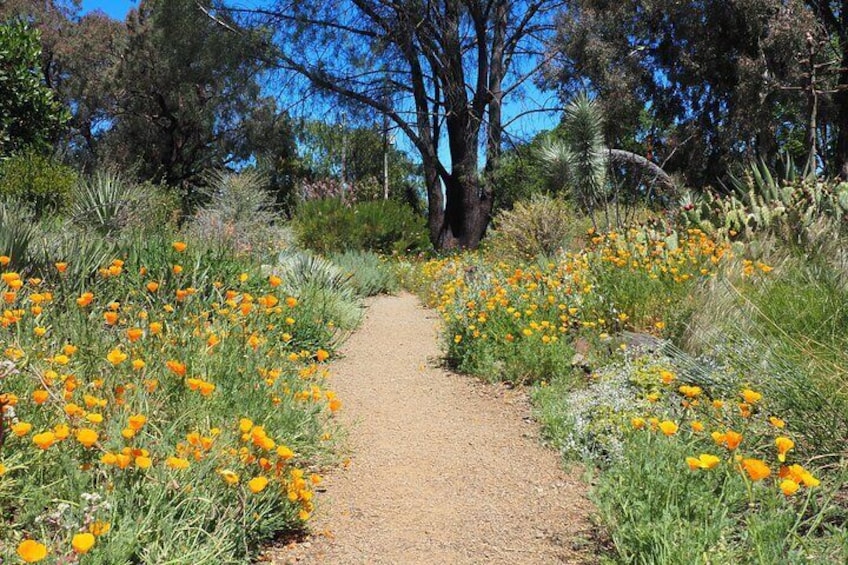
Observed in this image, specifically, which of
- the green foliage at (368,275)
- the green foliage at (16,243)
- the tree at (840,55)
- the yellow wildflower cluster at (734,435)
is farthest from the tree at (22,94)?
the tree at (840,55)

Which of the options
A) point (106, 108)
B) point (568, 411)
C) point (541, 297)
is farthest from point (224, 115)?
point (568, 411)

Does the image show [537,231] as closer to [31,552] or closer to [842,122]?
[31,552]

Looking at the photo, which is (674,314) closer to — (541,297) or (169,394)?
(541,297)

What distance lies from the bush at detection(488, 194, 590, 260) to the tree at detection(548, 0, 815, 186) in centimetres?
808

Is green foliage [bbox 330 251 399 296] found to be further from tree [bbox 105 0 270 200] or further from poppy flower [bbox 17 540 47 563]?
tree [bbox 105 0 270 200]

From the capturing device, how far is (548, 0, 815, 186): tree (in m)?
17.2

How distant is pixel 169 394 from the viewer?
9.78ft

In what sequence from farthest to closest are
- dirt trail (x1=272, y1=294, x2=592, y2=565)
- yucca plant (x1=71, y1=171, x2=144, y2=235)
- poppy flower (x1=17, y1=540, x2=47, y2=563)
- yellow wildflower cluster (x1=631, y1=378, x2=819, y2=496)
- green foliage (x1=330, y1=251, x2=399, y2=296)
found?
green foliage (x1=330, y1=251, x2=399, y2=296) < yucca plant (x1=71, y1=171, x2=144, y2=235) < dirt trail (x1=272, y1=294, x2=592, y2=565) < yellow wildflower cluster (x1=631, y1=378, x2=819, y2=496) < poppy flower (x1=17, y1=540, x2=47, y2=563)

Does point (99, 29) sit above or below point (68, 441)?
above

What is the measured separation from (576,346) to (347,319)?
10.3 ft

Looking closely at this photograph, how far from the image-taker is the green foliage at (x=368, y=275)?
37.2 ft

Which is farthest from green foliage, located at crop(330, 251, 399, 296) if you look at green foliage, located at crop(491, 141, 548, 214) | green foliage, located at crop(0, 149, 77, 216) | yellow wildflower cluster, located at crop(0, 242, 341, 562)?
yellow wildflower cluster, located at crop(0, 242, 341, 562)

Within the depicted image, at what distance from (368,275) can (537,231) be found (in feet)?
11.1

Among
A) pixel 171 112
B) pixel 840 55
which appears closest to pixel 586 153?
pixel 840 55
